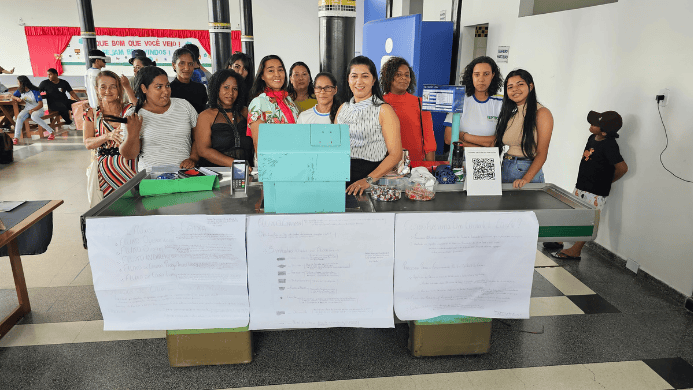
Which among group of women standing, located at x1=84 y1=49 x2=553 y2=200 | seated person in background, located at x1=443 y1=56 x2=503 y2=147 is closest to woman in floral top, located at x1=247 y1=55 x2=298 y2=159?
group of women standing, located at x1=84 y1=49 x2=553 y2=200

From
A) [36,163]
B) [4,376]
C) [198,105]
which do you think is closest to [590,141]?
[198,105]

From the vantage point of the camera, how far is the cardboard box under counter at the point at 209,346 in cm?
225

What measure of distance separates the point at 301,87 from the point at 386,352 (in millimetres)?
2022

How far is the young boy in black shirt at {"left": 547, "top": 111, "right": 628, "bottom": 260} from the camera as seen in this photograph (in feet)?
11.0

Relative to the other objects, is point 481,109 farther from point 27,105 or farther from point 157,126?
point 27,105

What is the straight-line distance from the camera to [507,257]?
86.3 inches

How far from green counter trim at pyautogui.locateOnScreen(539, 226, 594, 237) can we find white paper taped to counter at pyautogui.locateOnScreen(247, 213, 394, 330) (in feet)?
2.47

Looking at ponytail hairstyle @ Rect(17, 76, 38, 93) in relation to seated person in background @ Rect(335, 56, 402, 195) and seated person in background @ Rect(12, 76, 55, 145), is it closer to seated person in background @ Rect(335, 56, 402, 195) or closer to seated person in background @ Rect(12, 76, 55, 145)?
seated person in background @ Rect(12, 76, 55, 145)

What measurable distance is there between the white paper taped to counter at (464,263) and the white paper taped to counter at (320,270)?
9 cm

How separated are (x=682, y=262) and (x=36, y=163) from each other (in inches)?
317

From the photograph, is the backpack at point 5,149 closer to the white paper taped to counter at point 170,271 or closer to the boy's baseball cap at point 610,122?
the white paper taped to counter at point 170,271

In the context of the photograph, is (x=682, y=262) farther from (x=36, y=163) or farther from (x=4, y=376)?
(x=36, y=163)

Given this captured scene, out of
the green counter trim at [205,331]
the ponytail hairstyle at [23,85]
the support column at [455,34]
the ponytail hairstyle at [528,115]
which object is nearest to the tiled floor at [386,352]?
the green counter trim at [205,331]

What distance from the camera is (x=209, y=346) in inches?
89.8
